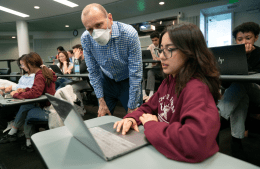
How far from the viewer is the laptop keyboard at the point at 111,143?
1.55 ft

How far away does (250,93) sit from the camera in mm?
1574

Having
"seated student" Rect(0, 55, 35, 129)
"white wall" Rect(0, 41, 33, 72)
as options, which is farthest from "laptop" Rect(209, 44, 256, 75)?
"white wall" Rect(0, 41, 33, 72)

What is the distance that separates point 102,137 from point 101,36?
0.76 meters

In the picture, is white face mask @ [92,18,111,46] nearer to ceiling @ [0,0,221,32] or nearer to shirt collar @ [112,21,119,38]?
shirt collar @ [112,21,119,38]

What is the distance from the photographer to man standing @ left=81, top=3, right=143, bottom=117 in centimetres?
109

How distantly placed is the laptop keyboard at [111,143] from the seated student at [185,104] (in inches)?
2.1

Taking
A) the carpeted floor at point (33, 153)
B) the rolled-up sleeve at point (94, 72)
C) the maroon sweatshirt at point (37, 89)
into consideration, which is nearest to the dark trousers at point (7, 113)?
the carpeted floor at point (33, 153)

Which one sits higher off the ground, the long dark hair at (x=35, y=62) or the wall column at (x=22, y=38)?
the wall column at (x=22, y=38)

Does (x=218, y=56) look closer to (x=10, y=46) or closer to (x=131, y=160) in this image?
(x=131, y=160)

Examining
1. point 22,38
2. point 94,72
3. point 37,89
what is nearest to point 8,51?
point 22,38

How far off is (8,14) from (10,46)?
553 cm

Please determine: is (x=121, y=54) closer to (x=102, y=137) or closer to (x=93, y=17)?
(x=93, y=17)

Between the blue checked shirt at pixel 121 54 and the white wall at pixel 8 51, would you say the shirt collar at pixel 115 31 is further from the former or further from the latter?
the white wall at pixel 8 51

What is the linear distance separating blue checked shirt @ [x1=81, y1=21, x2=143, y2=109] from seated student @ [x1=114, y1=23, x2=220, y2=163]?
430mm
